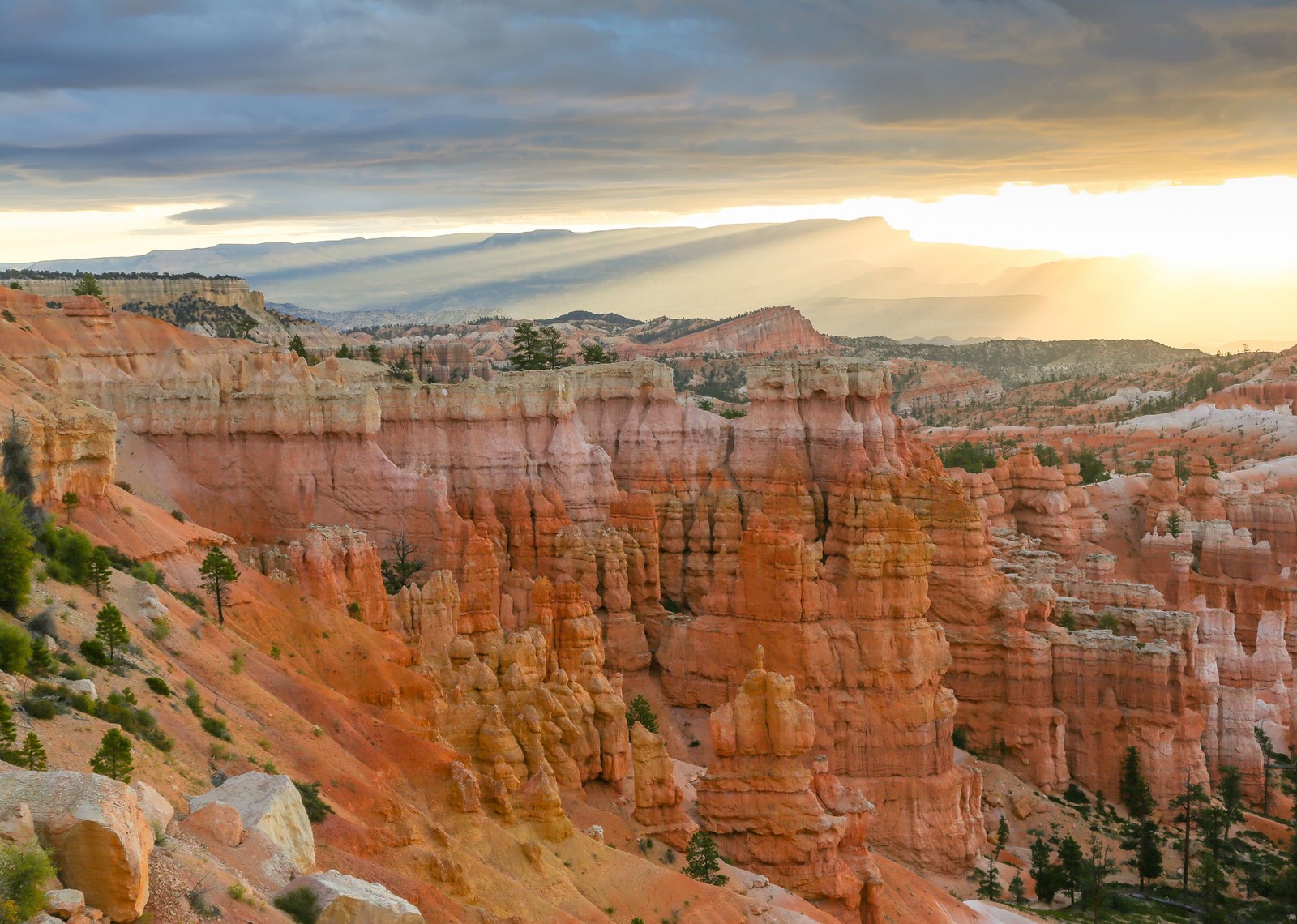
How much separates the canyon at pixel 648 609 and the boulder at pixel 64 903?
7217 mm

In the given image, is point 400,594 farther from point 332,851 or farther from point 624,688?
point 332,851

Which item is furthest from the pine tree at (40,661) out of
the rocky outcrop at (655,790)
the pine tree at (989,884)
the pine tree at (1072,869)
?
the pine tree at (1072,869)

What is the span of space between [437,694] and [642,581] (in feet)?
72.2

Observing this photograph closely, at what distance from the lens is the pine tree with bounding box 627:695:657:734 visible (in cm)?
4331

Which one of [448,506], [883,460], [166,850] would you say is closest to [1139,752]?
[883,460]

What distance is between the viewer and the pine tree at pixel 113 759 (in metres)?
15.2

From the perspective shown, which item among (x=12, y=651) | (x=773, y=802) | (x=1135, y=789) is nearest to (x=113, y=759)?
(x=12, y=651)

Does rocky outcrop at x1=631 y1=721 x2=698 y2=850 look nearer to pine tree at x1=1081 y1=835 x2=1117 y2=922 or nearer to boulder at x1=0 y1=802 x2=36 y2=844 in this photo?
pine tree at x1=1081 y1=835 x2=1117 y2=922

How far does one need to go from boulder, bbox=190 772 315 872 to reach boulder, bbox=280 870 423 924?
2.94 feet

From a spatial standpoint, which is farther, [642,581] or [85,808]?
[642,581]

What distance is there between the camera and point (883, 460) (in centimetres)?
5534

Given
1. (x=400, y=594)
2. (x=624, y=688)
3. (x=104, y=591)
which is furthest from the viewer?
(x=624, y=688)

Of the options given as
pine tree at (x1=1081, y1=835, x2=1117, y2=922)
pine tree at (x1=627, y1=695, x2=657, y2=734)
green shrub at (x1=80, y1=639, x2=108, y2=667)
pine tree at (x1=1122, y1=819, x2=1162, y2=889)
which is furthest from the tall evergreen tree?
green shrub at (x1=80, y1=639, x2=108, y2=667)

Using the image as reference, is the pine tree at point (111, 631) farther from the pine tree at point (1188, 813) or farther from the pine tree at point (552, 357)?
the pine tree at point (552, 357)
